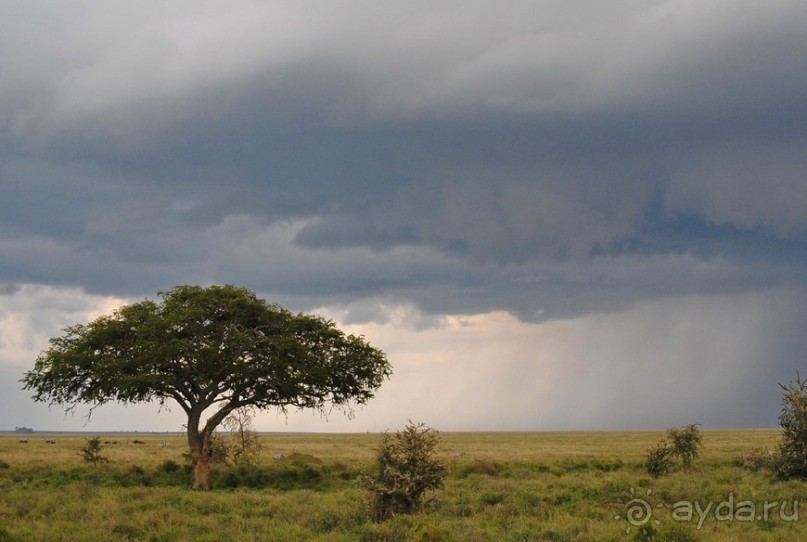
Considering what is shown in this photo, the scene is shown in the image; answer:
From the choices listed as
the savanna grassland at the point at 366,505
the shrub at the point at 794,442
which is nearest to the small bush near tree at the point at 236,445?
the savanna grassland at the point at 366,505

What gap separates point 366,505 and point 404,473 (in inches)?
81.4

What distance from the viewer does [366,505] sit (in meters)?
32.2

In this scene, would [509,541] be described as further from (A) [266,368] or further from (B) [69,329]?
(B) [69,329]

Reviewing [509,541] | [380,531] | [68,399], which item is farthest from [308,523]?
[68,399]

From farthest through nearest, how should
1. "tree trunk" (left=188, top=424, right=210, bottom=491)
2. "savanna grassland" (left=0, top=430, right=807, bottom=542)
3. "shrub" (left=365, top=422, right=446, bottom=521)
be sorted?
"tree trunk" (left=188, top=424, right=210, bottom=491) < "shrub" (left=365, top=422, right=446, bottom=521) < "savanna grassland" (left=0, top=430, right=807, bottom=542)

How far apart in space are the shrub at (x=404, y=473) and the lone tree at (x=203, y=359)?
1319 centimetres

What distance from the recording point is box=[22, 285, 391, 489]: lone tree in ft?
144

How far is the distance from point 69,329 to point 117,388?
5.18 metres

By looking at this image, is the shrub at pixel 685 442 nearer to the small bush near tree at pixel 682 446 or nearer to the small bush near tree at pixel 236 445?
the small bush near tree at pixel 682 446

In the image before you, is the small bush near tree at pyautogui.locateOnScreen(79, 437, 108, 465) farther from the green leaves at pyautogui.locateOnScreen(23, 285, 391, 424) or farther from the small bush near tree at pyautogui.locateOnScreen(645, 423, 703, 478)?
the small bush near tree at pyautogui.locateOnScreen(645, 423, 703, 478)

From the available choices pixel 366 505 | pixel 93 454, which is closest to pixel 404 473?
pixel 366 505

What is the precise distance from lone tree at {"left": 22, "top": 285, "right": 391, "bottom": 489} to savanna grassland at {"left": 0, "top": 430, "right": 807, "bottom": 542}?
4.63 m

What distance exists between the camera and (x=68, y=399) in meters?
46.4

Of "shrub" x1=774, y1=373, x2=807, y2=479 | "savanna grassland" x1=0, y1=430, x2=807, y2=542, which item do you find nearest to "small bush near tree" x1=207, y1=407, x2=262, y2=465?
"savanna grassland" x1=0, y1=430, x2=807, y2=542
